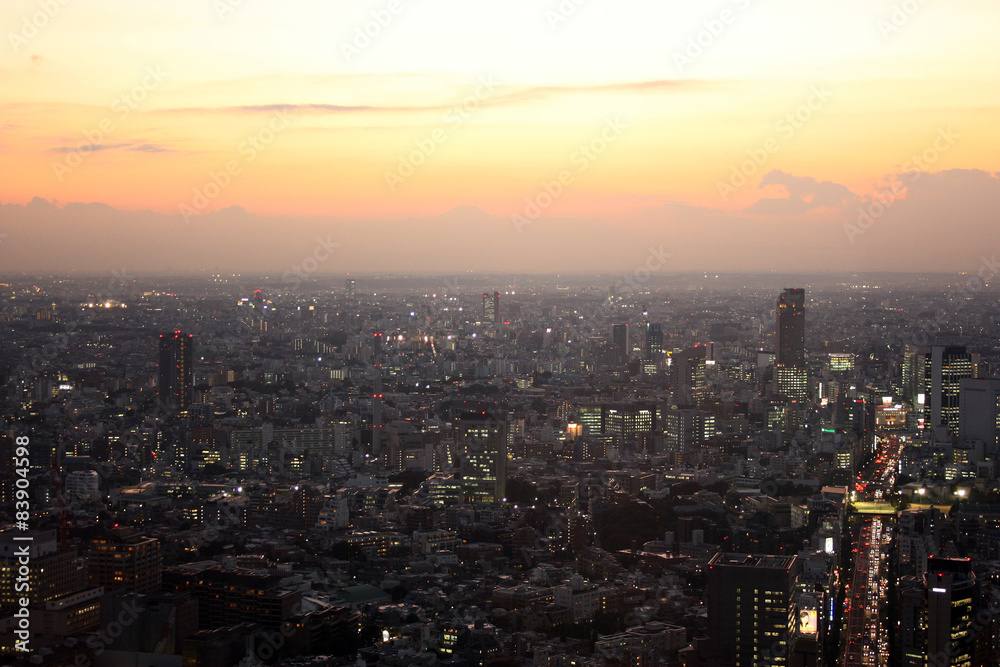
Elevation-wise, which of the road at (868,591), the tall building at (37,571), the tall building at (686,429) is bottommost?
the road at (868,591)

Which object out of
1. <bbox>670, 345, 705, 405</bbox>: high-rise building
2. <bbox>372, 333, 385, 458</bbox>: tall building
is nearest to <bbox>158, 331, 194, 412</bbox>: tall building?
<bbox>372, 333, 385, 458</bbox>: tall building

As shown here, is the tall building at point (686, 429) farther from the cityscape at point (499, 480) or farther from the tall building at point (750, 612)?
the tall building at point (750, 612)

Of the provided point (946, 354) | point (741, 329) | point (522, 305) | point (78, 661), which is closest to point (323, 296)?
point (522, 305)

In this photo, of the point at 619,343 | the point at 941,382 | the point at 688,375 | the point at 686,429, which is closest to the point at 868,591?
the point at 686,429

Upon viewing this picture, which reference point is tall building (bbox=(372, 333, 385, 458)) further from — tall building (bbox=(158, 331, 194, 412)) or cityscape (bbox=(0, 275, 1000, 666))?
tall building (bbox=(158, 331, 194, 412))

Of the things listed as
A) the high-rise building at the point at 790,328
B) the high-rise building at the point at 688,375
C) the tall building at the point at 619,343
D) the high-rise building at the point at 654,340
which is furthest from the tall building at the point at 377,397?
the high-rise building at the point at 790,328

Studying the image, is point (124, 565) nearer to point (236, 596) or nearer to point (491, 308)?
point (236, 596)
